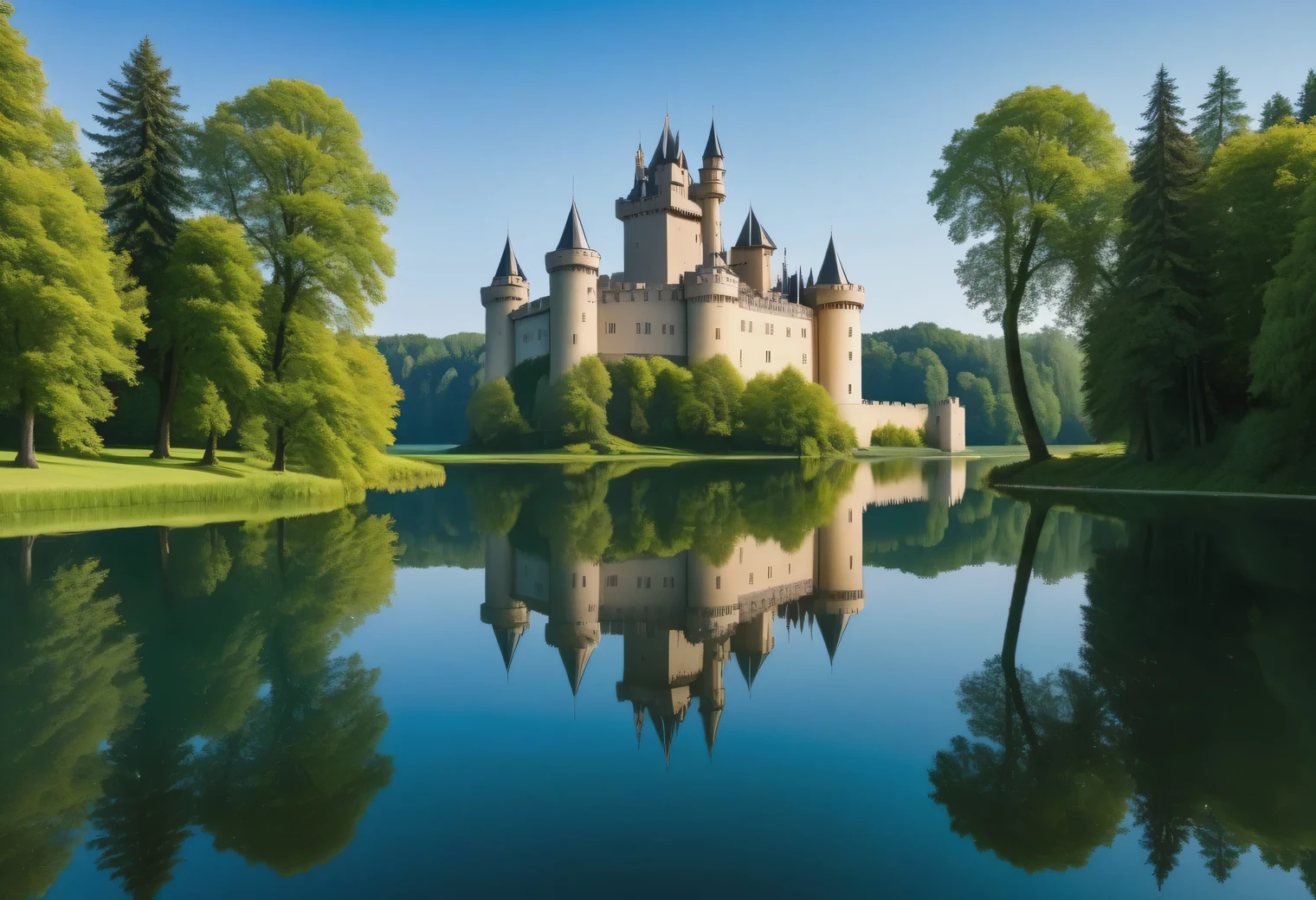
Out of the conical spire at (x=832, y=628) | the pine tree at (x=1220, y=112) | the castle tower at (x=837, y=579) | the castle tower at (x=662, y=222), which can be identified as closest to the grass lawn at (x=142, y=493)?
the castle tower at (x=837, y=579)

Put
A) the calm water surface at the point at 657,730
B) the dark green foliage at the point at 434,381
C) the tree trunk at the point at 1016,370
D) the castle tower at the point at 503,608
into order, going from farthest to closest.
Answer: the dark green foliage at the point at 434,381 → the tree trunk at the point at 1016,370 → the castle tower at the point at 503,608 → the calm water surface at the point at 657,730

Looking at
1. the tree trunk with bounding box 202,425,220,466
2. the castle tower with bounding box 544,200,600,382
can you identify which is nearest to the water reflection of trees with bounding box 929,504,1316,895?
the tree trunk with bounding box 202,425,220,466

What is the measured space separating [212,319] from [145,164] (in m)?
8.14

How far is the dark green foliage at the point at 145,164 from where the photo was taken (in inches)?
945

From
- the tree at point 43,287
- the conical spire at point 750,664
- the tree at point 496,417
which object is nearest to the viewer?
the conical spire at point 750,664

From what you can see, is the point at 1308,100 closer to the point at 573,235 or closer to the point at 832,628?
the point at 832,628

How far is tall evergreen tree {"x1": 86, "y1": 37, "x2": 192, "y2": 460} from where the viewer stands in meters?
24.0

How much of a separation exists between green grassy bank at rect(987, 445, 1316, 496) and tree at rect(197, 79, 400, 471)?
57.2 feet

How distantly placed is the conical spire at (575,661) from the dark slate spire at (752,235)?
2608 inches

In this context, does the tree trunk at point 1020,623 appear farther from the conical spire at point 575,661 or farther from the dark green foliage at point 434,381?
the dark green foliage at point 434,381

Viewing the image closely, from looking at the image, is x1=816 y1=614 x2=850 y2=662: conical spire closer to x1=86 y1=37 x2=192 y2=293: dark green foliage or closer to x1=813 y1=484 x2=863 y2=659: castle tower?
x1=813 y1=484 x2=863 y2=659: castle tower

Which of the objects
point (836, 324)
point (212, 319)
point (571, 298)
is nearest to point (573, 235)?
point (571, 298)

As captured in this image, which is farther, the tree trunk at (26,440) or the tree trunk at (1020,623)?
the tree trunk at (26,440)

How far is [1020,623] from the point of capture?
21.9 ft
